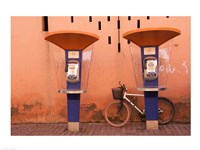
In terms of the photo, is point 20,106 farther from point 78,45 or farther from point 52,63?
point 78,45

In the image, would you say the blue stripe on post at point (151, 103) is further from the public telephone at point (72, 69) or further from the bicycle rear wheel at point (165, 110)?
the public telephone at point (72, 69)

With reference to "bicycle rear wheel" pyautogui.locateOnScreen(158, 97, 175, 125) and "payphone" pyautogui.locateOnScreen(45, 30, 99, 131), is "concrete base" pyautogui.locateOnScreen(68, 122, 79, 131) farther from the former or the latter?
"bicycle rear wheel" pyautogui.locateOnScreen(158, 97, 175, 125)

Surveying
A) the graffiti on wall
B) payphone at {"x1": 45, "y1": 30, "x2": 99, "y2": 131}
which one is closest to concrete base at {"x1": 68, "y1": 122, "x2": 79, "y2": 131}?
payphone at {"x1": 45, "y1": 30, "x2": 99, "y2": 131}

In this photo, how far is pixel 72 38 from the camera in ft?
21.9

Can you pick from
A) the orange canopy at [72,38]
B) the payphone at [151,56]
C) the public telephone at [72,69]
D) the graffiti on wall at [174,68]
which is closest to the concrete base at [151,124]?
the payphone at [151,56]

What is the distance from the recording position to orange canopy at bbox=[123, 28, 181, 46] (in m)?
6.50

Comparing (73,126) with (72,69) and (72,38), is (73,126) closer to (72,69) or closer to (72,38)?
(72,69)

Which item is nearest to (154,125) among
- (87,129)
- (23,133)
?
(87,129)

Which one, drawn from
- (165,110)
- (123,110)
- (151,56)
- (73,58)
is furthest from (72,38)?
(165,110)

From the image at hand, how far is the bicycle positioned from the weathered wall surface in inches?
7.6

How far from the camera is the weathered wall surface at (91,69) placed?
7.86 m

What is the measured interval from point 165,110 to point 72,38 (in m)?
2.87

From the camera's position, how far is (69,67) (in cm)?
684

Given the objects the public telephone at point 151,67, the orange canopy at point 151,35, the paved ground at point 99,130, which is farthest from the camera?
the paved ground at point 99,130
